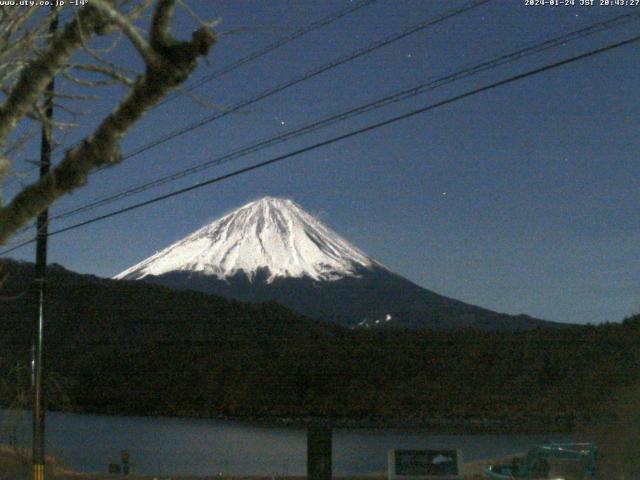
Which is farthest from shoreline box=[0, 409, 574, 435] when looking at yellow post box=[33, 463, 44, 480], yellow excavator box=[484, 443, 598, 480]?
yellow post box=[33, 463, 44, 480]

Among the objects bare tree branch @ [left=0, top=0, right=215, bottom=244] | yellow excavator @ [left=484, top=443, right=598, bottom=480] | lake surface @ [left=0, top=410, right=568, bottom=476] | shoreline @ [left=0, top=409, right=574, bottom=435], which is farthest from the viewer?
shoreline @ [left=0, top=409, right=574, bottom=435]

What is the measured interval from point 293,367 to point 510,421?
1529cm

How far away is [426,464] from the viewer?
40.2 feet

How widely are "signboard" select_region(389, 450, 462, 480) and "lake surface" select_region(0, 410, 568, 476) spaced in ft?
33.4

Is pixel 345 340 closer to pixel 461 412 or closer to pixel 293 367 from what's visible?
pixel 293 367

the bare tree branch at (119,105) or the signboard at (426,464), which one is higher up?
the bare tree branch at (119,105)

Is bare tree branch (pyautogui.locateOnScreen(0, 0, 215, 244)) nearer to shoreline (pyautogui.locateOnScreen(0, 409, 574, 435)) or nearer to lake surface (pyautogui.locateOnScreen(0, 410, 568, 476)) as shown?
lake surface (pyautogui.locateOnScreen(0, 410, 568, 476))

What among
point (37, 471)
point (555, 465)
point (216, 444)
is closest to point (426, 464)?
point (555, 465)

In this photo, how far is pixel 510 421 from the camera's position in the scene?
3375 centimetres

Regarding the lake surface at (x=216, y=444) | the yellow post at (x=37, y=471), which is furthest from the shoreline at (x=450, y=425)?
the yellow post at (x=37, y=471)

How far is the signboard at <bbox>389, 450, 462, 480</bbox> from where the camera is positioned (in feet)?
→ 39.9

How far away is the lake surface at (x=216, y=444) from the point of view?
25.1 meters

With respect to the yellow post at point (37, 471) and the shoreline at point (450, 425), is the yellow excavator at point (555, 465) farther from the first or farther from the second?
the shoreline at point (450, 425)

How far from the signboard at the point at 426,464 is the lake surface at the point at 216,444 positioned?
10176 millimetres
